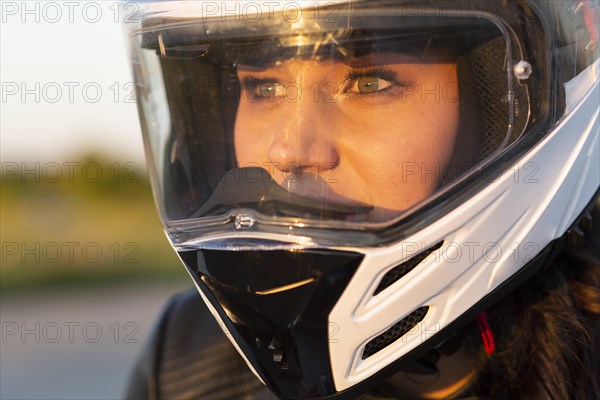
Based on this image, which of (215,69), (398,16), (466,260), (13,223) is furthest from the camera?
(13,223)

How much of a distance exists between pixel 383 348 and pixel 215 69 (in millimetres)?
656

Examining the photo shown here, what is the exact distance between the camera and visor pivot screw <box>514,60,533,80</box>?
149 centimetres

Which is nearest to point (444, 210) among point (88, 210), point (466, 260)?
point (466, 260)

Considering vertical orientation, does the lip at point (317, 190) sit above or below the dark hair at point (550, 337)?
above

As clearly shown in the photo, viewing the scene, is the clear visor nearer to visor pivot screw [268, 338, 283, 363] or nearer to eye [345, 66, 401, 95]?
eye [345, 66, 401, 95]

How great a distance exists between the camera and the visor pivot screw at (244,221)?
147 cm

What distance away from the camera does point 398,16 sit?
1403 mm

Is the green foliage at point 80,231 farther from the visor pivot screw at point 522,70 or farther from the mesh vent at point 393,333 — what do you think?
the visor pivot screw at point 522,70

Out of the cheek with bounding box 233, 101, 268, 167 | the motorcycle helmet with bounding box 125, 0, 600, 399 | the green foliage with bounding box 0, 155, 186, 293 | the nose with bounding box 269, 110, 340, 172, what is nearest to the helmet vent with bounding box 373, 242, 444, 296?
the motorcycle helmet with bounding box 125, 0, 600, 399

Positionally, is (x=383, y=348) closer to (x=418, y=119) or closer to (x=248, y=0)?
(x=418, y=119)

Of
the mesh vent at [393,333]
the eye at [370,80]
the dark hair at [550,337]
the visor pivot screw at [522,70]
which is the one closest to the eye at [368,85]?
the eye at [370,80]

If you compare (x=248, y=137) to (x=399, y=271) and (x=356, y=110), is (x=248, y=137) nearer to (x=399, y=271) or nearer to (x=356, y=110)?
(x=356, y=110)

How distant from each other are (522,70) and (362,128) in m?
0.32

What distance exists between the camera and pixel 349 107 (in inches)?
58.6
